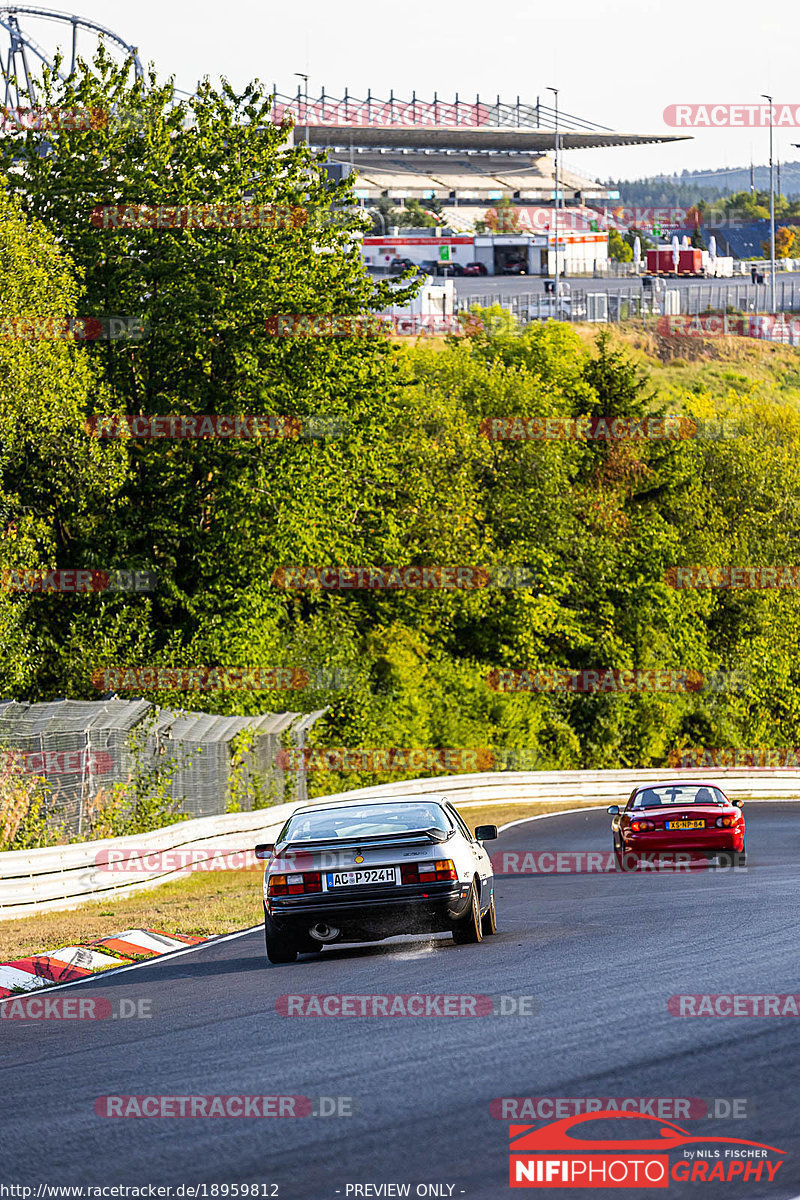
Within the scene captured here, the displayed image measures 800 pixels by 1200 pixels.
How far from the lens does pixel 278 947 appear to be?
12.8 m

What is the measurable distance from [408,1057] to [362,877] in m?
3.96

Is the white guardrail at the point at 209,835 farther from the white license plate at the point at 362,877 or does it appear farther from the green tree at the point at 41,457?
the green tree at the point at 41,457

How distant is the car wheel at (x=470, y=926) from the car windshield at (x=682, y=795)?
861 centimetres

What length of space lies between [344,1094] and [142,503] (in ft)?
111

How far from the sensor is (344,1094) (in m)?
7.50

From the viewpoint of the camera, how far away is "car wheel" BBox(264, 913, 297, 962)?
12695 millimetres

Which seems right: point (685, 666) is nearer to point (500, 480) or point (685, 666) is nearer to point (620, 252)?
point (500, 480)

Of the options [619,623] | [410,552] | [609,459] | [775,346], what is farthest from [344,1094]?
[775,346]

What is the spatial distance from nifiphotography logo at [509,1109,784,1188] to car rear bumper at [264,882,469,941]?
5.62 m

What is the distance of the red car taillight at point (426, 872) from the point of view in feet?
40.3
